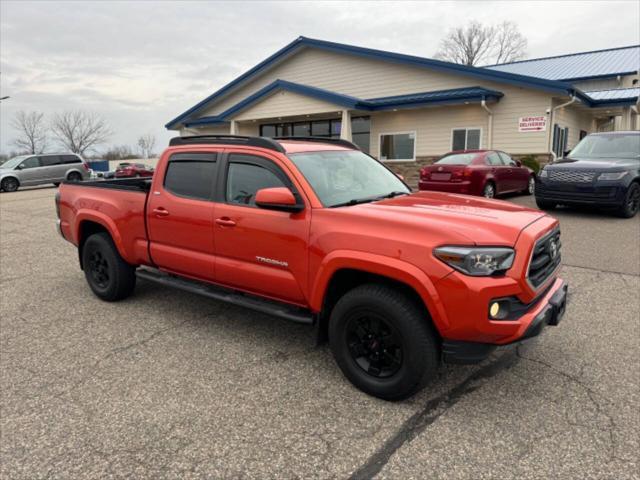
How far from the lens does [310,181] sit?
12.0 feet

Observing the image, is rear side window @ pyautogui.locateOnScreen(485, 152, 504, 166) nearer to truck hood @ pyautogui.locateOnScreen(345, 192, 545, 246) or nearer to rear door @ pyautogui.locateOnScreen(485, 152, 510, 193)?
rear door @ pyautogui.locateOnScreen(485, 152, 510, 193)

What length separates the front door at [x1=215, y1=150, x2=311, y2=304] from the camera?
3494 millimetres

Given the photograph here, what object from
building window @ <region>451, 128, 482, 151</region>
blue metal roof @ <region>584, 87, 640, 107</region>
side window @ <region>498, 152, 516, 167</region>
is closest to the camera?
A: side window @ <region>498, 152, 516, 167</region>

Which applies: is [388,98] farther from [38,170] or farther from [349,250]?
[38,170]

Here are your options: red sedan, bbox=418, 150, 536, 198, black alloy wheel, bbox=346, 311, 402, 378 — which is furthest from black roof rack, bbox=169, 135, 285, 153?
red sedan, bbox=418, 150, 536, 198

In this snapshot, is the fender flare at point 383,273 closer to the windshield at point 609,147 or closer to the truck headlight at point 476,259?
the truck headlight at point 476,259

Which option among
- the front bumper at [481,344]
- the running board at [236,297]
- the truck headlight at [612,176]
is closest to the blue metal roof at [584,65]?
the truck headlight at [612,176]

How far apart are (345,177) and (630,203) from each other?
828cm

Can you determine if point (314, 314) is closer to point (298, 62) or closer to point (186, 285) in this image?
point (186, 285)

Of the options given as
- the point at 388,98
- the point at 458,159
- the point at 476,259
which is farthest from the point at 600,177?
the point at 388,98

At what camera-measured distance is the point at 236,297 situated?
4.03 m

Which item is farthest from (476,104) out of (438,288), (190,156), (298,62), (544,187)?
(438,288)

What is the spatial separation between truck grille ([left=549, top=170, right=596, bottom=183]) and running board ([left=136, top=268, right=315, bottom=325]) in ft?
26.6

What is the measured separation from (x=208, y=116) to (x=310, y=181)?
23906 millimetres
